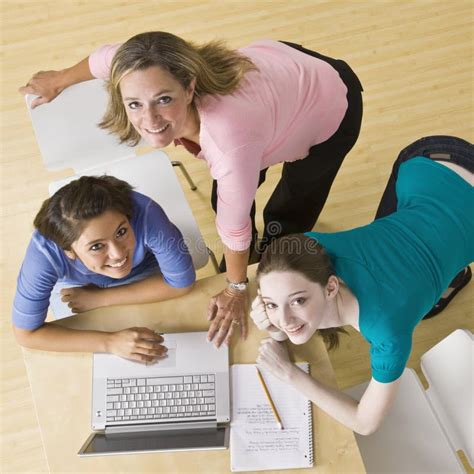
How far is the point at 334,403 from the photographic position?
140 centimetres

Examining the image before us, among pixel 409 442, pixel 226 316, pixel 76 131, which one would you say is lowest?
pixel 409 442

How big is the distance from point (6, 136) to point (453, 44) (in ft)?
7.57

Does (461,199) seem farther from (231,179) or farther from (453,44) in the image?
(453,44)

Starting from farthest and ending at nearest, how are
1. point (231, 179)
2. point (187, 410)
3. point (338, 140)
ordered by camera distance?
point (338, 140)
point (187, 410)
point (231, 179)

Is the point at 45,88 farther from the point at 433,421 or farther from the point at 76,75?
A: the point at 433,421

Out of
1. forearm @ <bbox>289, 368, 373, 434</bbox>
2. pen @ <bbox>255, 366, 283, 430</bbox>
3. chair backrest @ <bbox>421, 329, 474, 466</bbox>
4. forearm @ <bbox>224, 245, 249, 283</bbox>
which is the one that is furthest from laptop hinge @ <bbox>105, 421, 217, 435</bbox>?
Result: chair backrest @ <bbox>421, 329, 474, 466</bbox>

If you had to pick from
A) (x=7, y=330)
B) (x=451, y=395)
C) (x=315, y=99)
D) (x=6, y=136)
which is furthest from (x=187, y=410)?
(x=6, y=136)

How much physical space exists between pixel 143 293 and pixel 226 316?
25cm

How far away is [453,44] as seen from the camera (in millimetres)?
2869

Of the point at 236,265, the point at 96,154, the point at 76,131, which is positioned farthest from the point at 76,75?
the point at 236,265

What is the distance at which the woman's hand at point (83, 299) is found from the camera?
5.25 ft

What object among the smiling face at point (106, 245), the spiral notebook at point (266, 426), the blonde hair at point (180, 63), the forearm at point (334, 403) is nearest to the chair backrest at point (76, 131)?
the blonde hair at point (180, 63)

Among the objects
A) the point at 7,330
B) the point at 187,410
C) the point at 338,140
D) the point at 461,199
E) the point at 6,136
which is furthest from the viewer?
the point at 6,136

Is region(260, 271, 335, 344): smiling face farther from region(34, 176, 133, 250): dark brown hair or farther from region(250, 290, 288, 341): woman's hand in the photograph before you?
region(34, 176, 133, 250): dark brown hair
